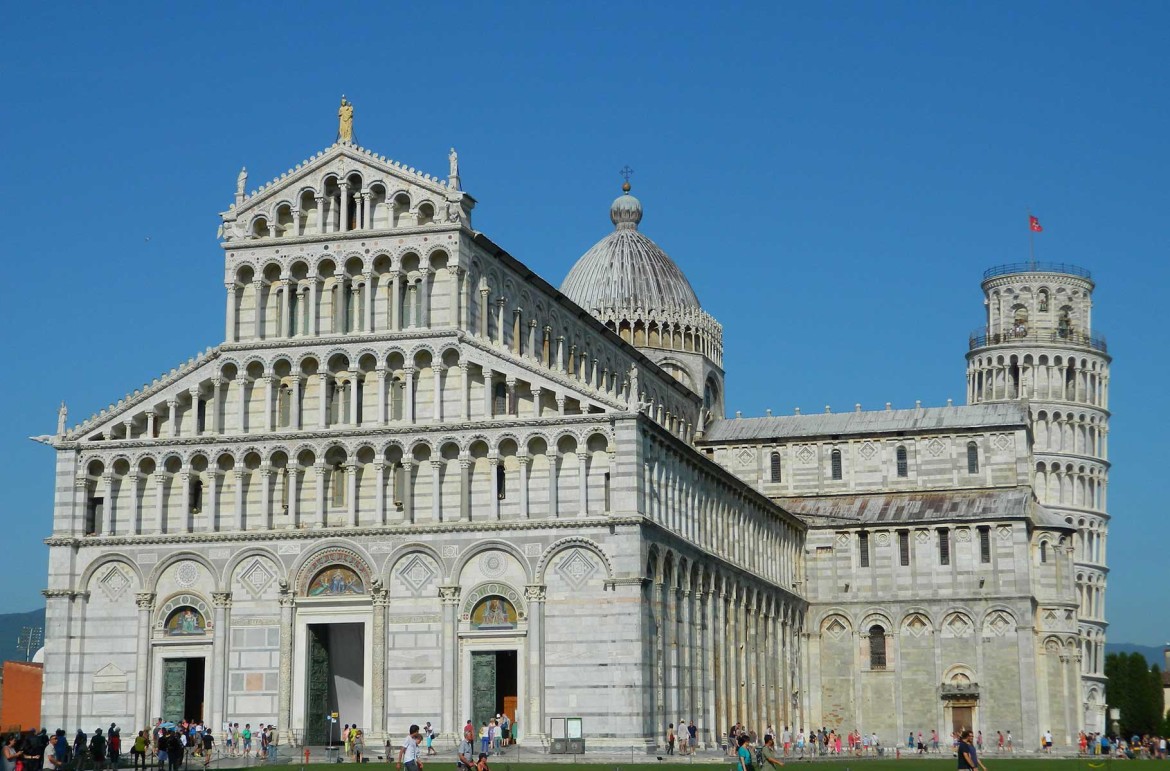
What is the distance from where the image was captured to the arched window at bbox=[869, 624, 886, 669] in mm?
80375

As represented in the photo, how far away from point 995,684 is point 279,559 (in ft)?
121

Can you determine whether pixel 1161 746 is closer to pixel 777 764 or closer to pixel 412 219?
pixel 412 219

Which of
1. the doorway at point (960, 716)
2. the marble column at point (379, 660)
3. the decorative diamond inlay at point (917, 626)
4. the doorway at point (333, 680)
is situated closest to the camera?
the marble column at point (379, 660)

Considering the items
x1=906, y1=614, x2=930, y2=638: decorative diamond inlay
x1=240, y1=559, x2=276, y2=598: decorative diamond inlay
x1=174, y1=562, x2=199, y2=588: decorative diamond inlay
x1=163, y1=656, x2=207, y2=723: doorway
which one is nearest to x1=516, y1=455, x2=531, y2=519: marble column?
x1=240, y1=559, x2=276, y2=598: decorative diamond inlay

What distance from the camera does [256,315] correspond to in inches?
2345

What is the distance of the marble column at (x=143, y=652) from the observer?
2266 inches

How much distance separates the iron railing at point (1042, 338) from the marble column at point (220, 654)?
231ft

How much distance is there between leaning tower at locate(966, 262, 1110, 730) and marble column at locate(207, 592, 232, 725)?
67.7 metres

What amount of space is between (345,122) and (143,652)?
2047 cm

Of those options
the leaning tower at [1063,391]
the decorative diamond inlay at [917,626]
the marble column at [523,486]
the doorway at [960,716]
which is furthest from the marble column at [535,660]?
the leaning tower at [1063,391]

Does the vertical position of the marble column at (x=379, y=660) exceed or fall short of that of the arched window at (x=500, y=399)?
it falls short

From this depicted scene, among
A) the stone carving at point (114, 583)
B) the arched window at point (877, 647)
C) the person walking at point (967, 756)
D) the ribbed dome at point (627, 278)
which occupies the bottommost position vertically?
the person walking at point (967, 756)

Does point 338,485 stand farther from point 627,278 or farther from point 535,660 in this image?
point 627,278

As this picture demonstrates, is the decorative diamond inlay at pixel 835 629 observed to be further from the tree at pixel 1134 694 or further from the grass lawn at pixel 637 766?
the tree at pixel 1134 694
